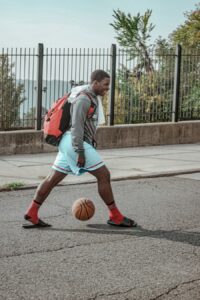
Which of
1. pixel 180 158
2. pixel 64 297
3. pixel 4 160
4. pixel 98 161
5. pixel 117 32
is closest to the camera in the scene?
pixel 64 297

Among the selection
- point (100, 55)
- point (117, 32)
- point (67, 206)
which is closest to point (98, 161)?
point (67, 206)

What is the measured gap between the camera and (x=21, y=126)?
47.0 feet

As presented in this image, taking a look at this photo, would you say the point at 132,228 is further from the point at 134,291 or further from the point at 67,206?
the point at 134,291

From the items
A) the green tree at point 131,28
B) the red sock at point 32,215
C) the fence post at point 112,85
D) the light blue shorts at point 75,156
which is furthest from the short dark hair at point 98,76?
the green tree at point 131,28

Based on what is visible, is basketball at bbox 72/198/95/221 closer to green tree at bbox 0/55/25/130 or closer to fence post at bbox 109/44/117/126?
green tree at bbox 0/55/25/130

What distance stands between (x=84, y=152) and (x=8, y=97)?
710 cm

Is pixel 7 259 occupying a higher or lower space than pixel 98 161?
lower

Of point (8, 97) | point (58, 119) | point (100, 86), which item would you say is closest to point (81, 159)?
point (58, 119)

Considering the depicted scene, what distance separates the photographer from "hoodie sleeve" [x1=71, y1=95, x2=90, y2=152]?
23.4 ft

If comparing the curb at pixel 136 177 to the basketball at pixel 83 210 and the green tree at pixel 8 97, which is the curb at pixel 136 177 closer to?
the basketball at pixel 83 210

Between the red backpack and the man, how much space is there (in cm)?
6

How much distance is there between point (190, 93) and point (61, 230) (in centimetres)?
1030

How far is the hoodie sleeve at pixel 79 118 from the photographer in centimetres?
712

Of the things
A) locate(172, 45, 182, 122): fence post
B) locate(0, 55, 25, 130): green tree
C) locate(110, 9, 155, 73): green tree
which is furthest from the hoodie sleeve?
locate(110, 9, 155, 73): green tree
